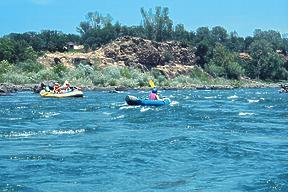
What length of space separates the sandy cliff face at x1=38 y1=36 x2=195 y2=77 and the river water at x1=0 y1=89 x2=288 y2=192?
86.0m

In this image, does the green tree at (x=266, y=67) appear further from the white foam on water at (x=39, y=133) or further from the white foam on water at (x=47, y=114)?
the white foam on water at (x=39, y=133)

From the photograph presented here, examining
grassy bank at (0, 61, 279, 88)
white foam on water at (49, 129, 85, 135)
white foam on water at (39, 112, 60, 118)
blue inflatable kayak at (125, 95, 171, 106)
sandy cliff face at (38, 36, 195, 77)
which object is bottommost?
white foam on water at (49, 129, 85, 135)

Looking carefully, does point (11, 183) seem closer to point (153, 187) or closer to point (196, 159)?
point (153, 187)

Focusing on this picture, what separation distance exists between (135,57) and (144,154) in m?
108

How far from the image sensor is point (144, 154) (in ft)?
68.1

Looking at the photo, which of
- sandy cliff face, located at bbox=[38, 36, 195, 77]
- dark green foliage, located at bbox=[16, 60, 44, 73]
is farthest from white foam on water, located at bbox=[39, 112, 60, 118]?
sandy cliff face, located at bbox=[38, 36, 195, 77]

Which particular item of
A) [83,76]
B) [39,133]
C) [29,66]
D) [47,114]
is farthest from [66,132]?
[29,66]

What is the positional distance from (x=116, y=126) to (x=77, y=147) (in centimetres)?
869

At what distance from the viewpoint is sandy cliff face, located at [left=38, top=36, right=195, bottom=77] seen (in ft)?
396

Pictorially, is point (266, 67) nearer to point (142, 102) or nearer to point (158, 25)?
point (158, 25)

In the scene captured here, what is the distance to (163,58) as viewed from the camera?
131 meters

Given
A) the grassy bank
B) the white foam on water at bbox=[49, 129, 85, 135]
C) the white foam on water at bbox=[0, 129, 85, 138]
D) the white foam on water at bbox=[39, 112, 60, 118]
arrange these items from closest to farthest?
1. the white foam on water at bbox=[0, 129, 85, 138]
2. the white foam on water at bbox=[49, 129, 85, 135]
3. the white foam on water at bbox=[39, 112, 60, 118]
4. the grassy bank

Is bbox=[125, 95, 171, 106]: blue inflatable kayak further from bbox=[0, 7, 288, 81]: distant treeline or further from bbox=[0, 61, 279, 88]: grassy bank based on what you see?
bbox=[0, 7, 288, 81]: distant treeline

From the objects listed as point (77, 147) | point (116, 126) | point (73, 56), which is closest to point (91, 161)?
point (77, 147)
